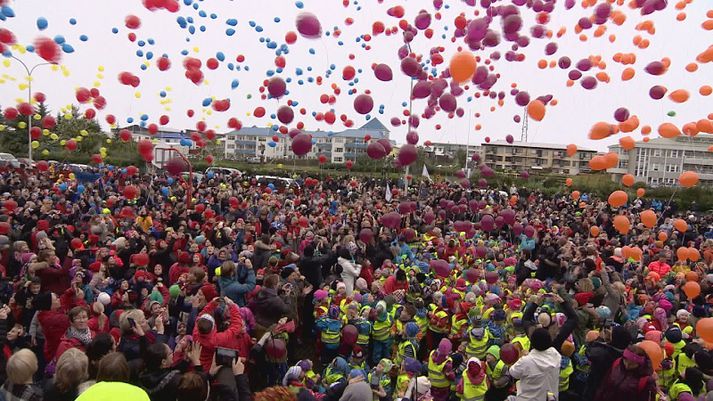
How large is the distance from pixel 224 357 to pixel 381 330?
2242mm

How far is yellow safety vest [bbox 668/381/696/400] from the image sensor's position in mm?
4773

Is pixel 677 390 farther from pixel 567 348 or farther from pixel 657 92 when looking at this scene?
pixel 657 92

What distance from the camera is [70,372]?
3.41m

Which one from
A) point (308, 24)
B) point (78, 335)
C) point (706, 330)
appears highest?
point (308, 24)

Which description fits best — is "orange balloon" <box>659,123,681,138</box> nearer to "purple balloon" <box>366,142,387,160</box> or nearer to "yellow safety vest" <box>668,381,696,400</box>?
"purple balloon" <box>366,142,387,160</box>

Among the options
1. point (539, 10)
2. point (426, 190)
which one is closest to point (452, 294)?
point (539, 10)

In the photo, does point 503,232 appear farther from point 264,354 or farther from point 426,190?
point 264,354

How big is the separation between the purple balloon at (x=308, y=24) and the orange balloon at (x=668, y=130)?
520 centimetres

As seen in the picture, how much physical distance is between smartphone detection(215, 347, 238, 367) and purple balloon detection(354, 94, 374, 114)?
15.7 ft

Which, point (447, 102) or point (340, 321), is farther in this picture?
point (447, 102)

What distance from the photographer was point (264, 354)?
5.33 metres

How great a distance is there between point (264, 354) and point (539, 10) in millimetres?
6184

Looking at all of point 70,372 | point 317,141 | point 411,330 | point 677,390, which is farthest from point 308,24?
point 317,141

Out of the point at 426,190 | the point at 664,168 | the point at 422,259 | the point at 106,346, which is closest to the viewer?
the point at 106,346
